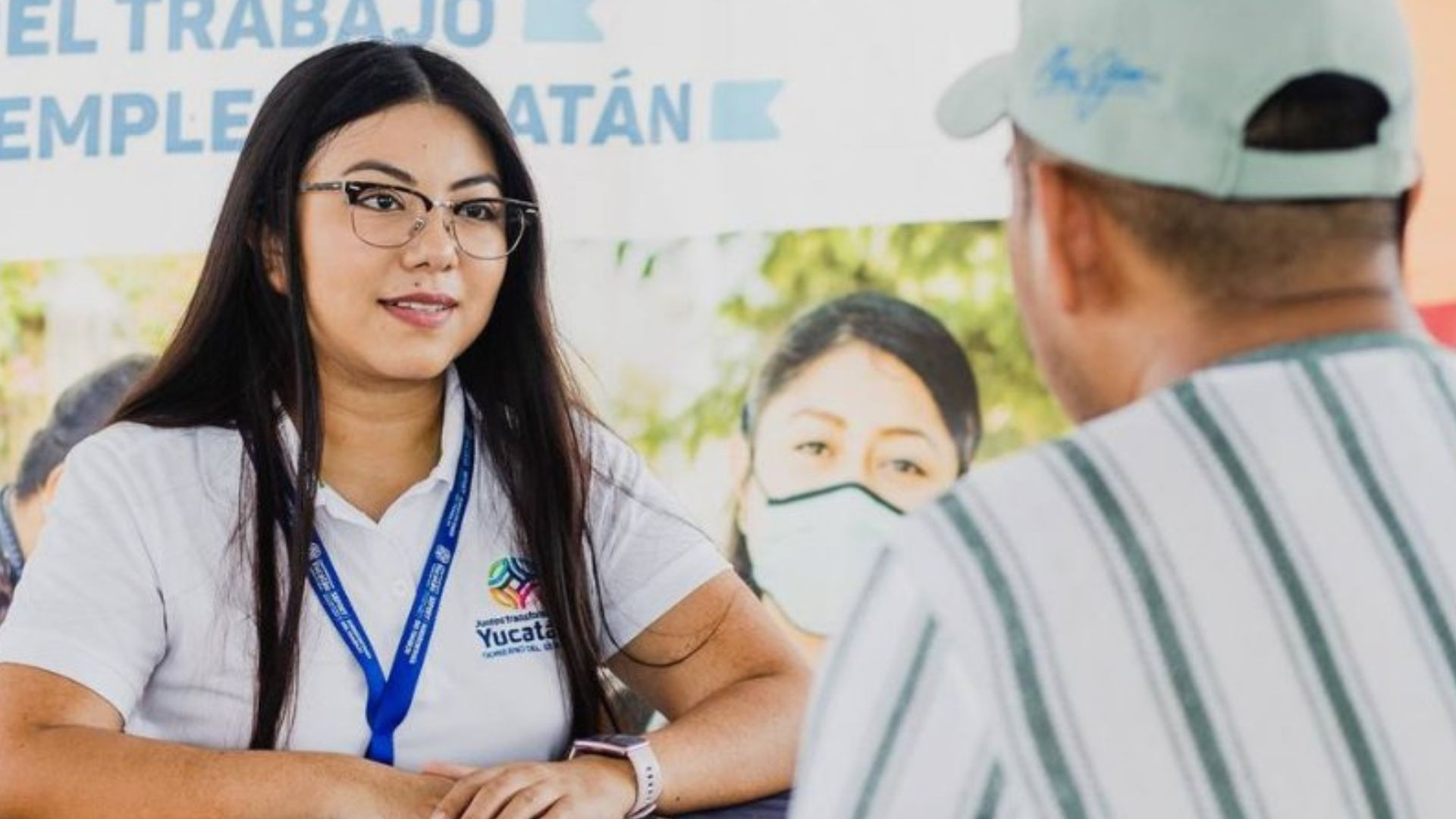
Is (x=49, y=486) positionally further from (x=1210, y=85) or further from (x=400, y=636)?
(x=1210, y=85)

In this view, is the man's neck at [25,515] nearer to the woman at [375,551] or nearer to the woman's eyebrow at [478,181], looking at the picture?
the woman at [375,551]

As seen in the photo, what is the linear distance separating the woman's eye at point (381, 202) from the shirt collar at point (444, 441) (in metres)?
0.24

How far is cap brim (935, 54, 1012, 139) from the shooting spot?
1.20 meters

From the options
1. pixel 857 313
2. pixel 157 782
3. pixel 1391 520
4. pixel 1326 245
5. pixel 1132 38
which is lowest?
pixel 157 782

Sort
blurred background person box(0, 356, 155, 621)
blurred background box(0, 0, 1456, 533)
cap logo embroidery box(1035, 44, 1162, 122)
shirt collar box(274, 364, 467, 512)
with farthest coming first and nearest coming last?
blurred background person box(0, 356, 155, 621)
blurred background box(0, 0, 1456, 533)
shirt collar box(274, 364, 467, 512)
cap logo embroidery box(1035, 44, 1162, 122)

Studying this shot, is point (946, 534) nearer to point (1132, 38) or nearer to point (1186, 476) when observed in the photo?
point (1186, 476)

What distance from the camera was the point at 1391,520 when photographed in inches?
40.7

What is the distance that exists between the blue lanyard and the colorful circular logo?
0.06m

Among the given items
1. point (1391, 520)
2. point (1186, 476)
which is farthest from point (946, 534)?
point (1391, 520)

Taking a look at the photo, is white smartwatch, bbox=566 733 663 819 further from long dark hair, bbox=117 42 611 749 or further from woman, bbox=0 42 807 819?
long dark hair, bbox=117 42 611 749

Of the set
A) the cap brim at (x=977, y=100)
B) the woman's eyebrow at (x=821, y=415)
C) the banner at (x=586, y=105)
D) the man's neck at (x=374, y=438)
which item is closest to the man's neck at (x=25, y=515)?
the banner at (x=586, y=105)

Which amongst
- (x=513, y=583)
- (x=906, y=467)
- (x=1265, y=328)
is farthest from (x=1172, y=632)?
(x=906, y=467)

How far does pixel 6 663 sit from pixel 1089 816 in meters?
1.57

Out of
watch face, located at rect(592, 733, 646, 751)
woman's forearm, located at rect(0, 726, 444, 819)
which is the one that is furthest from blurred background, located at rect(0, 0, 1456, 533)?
woman's forearm, located at rect(0, 726, 444, 819)
